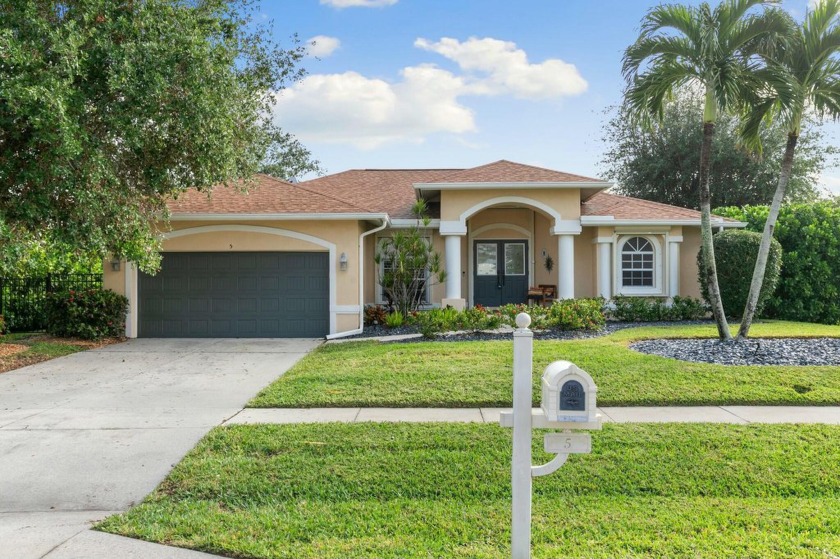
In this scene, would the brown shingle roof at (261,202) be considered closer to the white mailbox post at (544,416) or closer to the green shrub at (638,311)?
the green shrub at (638,311)

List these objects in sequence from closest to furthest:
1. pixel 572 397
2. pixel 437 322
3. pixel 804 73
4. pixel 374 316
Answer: pixel 572 397, pixel 804 73, pixel 437 322, pixel 374 316

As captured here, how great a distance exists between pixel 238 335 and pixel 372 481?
401 inches

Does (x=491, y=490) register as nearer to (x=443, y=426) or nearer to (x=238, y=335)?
(x=443, y=426)

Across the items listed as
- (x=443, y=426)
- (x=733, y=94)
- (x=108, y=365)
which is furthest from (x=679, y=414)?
(x=108, y=365)

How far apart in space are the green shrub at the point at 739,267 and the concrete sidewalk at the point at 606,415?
865 cm

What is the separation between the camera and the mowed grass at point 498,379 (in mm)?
7109

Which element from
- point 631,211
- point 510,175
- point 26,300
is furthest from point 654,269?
point 26,300

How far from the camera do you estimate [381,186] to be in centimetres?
1966

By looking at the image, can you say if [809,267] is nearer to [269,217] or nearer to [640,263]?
[640,263]

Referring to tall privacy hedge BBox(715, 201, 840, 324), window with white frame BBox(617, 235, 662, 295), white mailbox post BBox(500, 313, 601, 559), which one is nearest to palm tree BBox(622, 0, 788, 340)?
window with white frame BBox(617, 235, 662, 295)

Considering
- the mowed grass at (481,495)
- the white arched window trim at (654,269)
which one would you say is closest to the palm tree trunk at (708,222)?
the mowed grass at (481,495)

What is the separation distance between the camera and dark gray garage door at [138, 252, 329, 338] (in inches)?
553

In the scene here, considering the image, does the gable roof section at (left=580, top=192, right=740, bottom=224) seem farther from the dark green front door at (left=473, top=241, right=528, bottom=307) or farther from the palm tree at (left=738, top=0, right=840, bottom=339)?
the palm tree at (left=738, top=0, right=840, bottom=339)

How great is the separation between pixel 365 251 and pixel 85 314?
23.4ft
